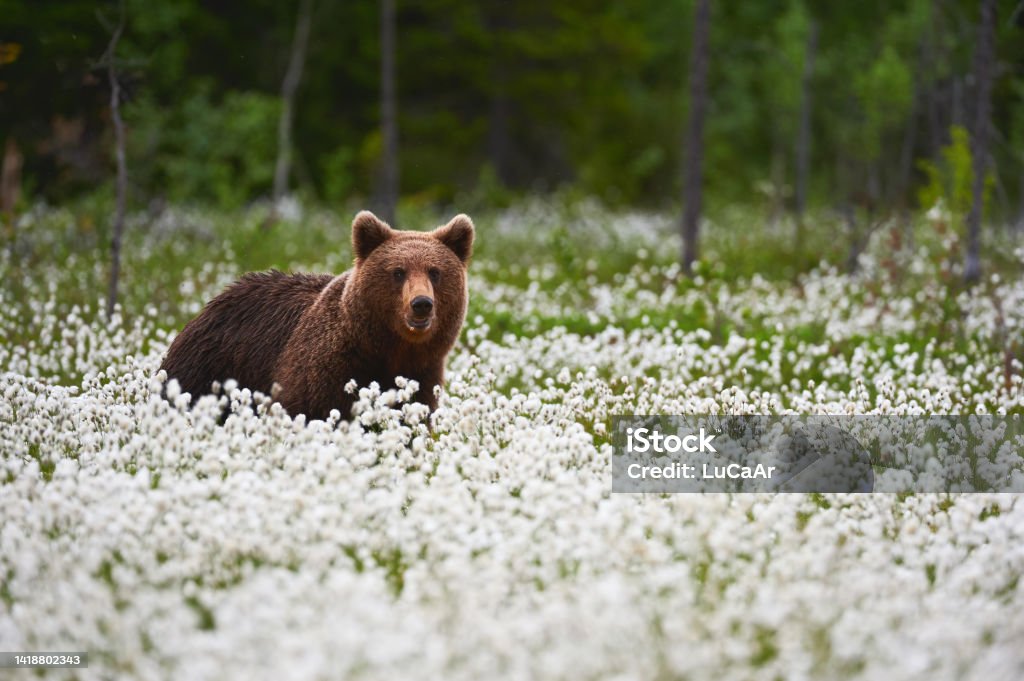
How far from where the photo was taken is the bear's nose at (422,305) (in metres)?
6.17

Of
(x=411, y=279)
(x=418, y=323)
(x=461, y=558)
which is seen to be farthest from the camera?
(x=411, y=279)

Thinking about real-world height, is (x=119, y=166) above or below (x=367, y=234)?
above

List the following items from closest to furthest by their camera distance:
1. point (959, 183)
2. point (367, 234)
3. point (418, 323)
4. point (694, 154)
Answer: point (418, 323) < point (367, 234) < point (959, 183) < point (694, 154)

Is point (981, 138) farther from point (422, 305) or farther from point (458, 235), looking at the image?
point (422, 305)

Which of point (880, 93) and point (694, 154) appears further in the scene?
point (880, 93)

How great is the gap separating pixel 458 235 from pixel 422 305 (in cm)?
106

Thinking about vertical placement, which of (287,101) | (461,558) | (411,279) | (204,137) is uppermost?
(287,101)

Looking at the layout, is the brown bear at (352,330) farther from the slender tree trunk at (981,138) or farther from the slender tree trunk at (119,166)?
the slender tree trunk at (981,138)

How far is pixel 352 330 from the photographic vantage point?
662 cm

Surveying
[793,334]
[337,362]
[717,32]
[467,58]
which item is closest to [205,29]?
[467,58]

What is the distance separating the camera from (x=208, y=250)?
15.4 metres

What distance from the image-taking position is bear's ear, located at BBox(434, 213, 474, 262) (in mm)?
7058

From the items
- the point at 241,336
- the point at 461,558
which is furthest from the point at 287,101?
the point at 461,558

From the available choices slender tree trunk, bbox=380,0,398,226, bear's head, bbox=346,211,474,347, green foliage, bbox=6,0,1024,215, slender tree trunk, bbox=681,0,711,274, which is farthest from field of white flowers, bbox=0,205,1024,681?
green foliage, bbox=6,0,1024,215
